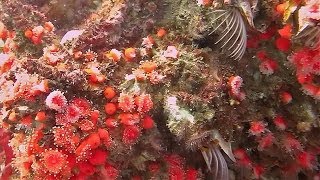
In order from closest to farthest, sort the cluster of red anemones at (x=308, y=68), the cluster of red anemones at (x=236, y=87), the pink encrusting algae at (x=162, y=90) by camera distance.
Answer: the pink encrusting algae at (x=162, y=90), the cluster of red anemones at (x=308, y=68), the cluster of red anemones at (x=236, y=87)

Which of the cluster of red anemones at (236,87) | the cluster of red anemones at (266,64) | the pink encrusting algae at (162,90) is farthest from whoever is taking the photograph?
the cluster of red anemones at (266,64)

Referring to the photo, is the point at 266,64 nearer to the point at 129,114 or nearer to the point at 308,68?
the point at 308,68

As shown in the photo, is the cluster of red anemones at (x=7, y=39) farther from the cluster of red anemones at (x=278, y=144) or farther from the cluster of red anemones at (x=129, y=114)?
the cluster of red anemones at (x=278, y=144)

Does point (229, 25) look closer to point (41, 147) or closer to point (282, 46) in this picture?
point (282, 46)

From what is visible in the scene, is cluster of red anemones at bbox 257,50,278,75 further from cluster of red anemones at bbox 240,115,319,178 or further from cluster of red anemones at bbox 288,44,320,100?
cluster of red anemones at bbox 240,115,319,178

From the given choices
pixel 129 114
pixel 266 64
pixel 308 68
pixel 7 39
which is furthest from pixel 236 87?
pixel 7 39

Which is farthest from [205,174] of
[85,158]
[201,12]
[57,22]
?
[57,22]

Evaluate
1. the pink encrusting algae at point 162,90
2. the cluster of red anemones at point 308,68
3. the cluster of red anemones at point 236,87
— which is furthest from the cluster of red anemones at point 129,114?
the cluster of red anemones at point 308,68
